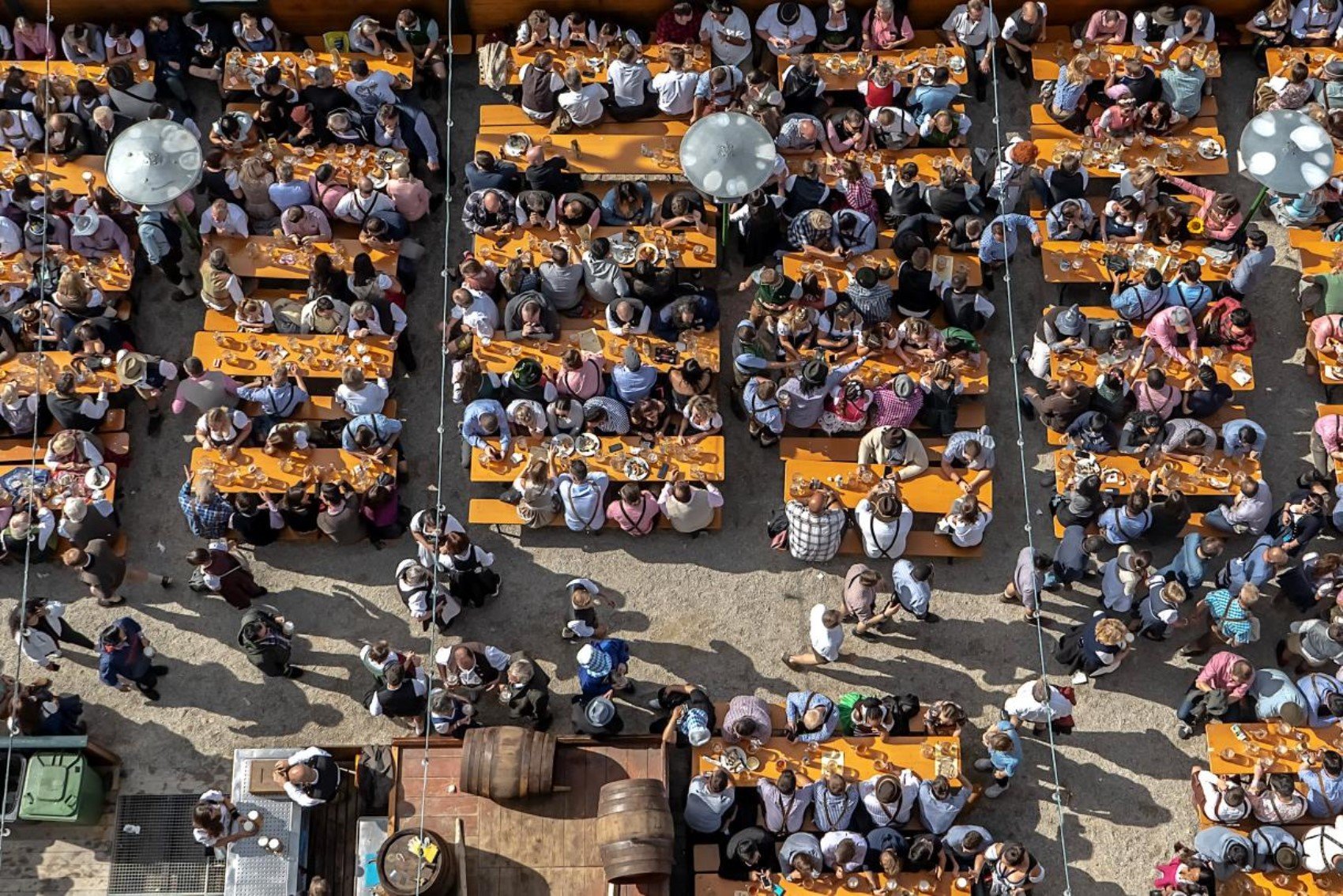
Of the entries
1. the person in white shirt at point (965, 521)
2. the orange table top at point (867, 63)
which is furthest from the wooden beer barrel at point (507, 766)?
the orange table top at point (867, 63)

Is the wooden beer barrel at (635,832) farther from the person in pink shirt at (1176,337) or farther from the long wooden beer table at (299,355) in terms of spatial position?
the person in pink shirt at (1176,337)

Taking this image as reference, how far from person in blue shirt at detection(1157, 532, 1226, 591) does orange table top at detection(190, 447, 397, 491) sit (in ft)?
28.5

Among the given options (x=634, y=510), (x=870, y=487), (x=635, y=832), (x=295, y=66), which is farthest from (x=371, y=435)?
(x=870, y=487)

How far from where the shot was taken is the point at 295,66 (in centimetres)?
1758

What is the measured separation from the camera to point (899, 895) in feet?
44.8

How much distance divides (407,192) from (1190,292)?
9235mm

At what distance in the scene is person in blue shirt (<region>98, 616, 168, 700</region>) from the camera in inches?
566

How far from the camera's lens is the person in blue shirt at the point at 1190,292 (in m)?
16.1

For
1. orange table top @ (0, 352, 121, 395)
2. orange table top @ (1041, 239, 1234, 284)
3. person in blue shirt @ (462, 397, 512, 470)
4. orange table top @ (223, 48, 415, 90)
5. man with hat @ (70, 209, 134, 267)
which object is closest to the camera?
person in blue shirt @ (462, 397, 512, 470)

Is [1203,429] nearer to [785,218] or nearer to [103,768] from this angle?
[785,218]

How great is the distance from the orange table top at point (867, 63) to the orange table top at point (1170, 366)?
407 cm

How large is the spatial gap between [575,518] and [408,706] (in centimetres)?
275

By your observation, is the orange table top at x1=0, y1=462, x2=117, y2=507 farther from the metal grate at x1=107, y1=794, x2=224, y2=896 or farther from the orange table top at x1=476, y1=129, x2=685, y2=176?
the orange table top at x1=476, y1=129, x2=685, y2=176

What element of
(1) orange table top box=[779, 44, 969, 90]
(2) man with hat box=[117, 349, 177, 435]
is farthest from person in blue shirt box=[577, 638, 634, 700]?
(1) orange table top box=[779, 44, 969, 90]
